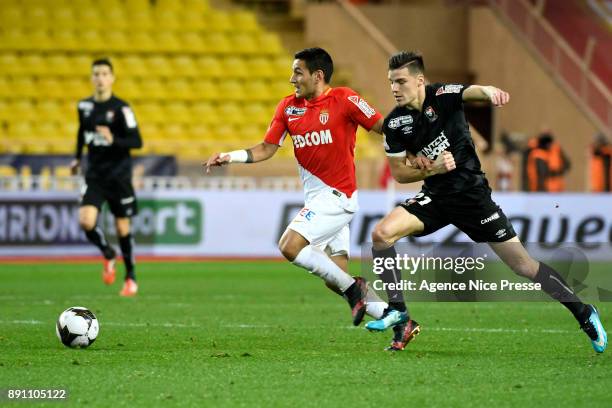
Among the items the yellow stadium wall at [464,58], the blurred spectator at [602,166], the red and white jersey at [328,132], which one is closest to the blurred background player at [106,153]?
the red and white jersey at [328,132]

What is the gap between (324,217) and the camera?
9062 mm

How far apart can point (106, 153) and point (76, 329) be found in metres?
5.08

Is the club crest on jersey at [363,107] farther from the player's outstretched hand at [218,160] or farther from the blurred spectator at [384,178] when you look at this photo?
the blurred spectator at [384,178]

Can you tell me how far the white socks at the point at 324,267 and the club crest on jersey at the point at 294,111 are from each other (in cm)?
100

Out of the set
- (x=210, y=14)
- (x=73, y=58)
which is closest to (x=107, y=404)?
(x=73, y=58)

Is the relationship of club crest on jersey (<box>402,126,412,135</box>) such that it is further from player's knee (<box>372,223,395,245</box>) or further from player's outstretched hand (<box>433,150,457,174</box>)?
player's knee (<box>372,223,395,245</box>)

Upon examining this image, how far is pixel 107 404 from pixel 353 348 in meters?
2.76

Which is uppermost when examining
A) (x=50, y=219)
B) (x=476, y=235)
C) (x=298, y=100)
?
(x=298, y=100)

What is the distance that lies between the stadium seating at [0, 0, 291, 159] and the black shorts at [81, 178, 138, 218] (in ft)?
30.6

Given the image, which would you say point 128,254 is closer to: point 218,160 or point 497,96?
point 218,160

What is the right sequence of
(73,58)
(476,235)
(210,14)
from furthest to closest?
(210,14), (73,58), (476,235)

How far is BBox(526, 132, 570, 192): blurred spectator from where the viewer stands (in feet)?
74.6

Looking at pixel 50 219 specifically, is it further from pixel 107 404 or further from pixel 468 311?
pixel 107 404

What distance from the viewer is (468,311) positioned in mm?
11922
